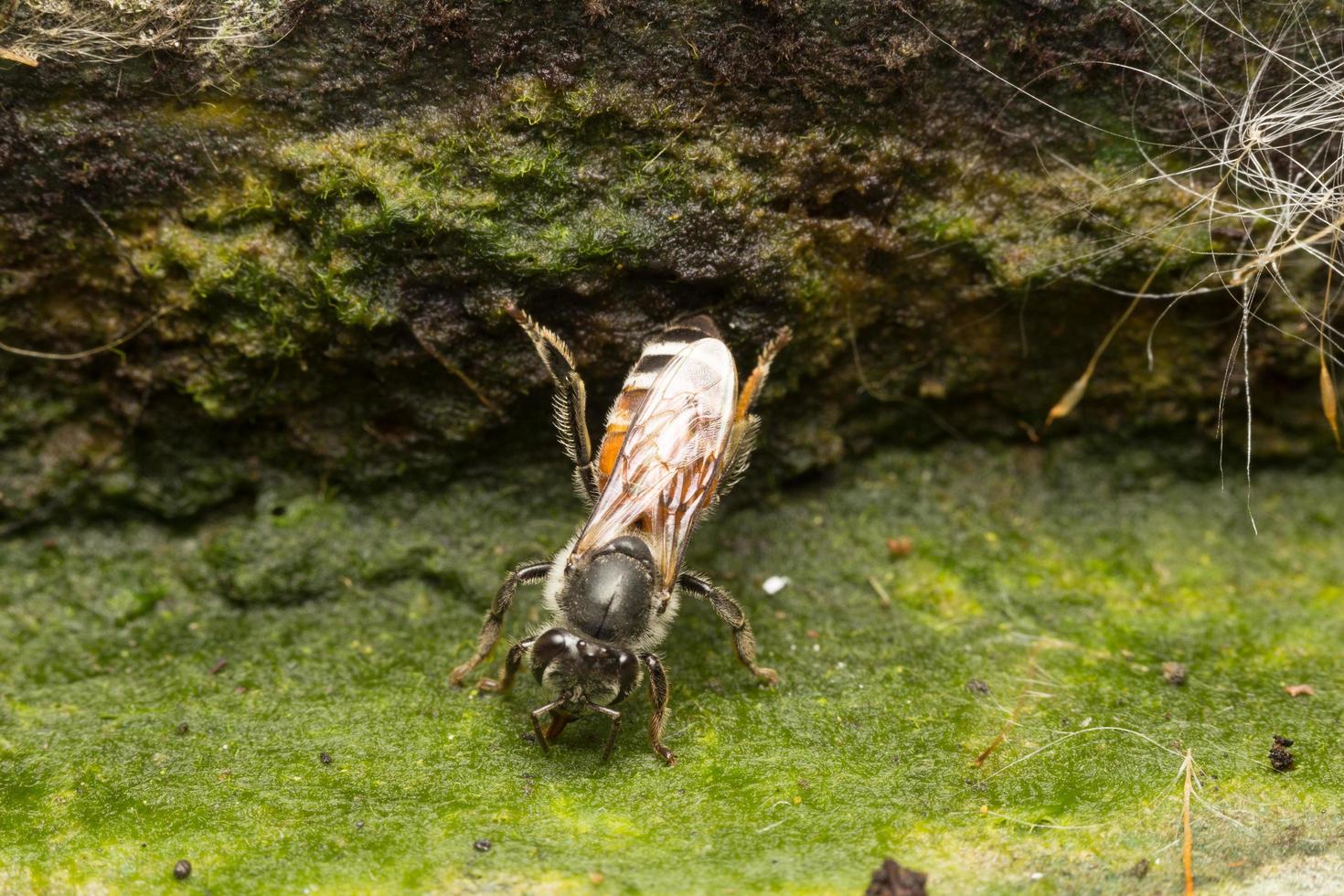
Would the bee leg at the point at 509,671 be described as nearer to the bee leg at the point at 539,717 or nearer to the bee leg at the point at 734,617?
the bee leg at the point at 539,717

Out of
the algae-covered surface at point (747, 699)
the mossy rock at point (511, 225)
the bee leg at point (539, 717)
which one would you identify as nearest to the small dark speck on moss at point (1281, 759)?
the algae-covered surface at point (747, 699)

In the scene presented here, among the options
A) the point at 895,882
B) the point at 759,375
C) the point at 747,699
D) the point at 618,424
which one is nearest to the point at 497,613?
the point at 618,424

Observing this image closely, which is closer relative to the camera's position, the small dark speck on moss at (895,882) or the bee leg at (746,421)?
the small dark speck on moss at (895,882)

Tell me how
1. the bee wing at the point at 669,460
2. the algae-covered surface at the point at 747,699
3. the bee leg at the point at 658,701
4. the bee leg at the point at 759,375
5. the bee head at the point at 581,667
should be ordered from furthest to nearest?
the bee leg at the point at 759,375 < the bee wing at the point at 669,460 < the bee leg at the point at 658,701 < the bee head at the point at 581,667 < the algae-covered surface at the point at 747,699

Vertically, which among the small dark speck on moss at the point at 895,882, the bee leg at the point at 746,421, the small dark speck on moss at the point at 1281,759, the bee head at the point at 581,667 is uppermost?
the bee leg at the point at 746,421

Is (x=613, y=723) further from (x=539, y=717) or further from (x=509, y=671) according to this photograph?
(x=509, y=671)

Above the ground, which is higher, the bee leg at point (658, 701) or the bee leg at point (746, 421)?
the bee leg at point (746, 421)

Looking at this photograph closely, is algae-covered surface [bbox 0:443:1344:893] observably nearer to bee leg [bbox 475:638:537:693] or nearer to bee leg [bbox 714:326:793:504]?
bee leg [bbox 475:638:537:693]
